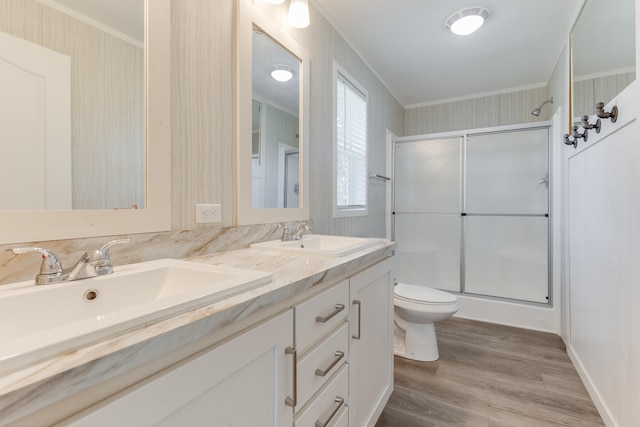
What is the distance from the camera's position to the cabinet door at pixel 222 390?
42 centimetres

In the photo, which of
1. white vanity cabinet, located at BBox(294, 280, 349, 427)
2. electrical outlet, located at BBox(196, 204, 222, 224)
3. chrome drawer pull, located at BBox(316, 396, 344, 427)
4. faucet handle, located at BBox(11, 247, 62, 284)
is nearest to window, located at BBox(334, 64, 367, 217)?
electrical outlet, located at BBox(196, 204, 222, 224)

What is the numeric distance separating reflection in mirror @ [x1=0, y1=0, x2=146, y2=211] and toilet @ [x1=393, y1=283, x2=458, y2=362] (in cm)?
171

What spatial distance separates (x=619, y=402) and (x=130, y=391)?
1.89 meters

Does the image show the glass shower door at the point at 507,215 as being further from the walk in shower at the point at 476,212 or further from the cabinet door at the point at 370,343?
the cabinet door at the point at 370,343

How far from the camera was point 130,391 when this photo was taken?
1.39ft

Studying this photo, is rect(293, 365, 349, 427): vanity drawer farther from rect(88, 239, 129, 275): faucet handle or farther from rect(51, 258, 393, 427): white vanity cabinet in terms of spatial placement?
rect(88, 239, 129, 275): faucet handle

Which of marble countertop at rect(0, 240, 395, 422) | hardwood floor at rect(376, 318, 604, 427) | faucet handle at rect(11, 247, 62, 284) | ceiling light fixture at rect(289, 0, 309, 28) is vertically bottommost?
hardwood floor at rect(376, 318, 604, 427)

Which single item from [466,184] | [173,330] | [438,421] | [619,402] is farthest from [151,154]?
[466,184]

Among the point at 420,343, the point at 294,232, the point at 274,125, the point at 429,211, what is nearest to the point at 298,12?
the point at 274,125

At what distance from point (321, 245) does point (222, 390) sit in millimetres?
1112

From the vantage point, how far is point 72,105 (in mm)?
820

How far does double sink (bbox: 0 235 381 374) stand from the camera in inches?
15.2

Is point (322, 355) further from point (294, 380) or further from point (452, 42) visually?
point (452, 42)

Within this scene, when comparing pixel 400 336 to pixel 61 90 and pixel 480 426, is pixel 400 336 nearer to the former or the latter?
pixel 480 426
